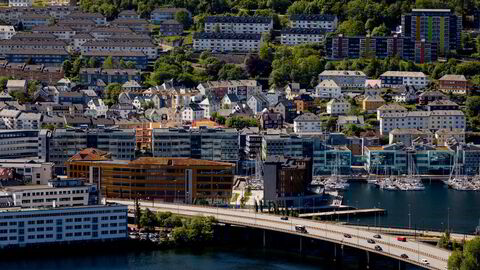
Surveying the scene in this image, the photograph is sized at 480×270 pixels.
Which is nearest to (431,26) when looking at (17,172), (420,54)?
(420,54)

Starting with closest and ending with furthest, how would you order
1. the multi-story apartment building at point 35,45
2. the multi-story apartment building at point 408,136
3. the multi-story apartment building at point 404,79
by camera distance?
the multi-story apartment building at point 408,136 < the multi-story apartment building at point 404,79 < the multi-story apartment building at point 35,45

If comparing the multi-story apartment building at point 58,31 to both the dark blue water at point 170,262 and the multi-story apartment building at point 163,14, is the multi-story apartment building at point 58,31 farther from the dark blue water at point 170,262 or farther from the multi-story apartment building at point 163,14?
the dark blue water at point 170,262

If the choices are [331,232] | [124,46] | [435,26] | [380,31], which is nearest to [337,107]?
[435,26]

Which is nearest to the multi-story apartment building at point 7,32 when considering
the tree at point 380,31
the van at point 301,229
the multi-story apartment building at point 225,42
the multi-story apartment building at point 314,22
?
the multi-story apartment building at point 225,42

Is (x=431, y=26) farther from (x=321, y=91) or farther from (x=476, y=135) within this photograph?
(x=476, y=135)

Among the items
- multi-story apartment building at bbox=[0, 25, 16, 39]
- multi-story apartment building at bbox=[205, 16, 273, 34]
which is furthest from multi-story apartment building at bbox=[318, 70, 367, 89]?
multi-story apartment building at bbox=[0, 25, 16, 39]
